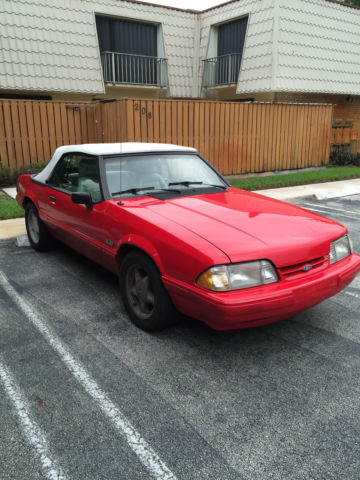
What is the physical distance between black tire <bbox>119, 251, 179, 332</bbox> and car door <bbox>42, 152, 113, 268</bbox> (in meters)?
0.37

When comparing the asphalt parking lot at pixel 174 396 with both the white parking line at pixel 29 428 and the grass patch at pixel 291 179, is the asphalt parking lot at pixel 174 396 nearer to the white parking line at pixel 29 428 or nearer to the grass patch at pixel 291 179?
the white parking line at pixel 29 428

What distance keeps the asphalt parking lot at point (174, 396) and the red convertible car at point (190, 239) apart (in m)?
0.36

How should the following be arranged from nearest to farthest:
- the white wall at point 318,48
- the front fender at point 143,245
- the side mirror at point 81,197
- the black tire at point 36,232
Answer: the front fender at point 143,245 < the side mirror at point 81,197 < the black tire at point 36,232 < the white wall at point 318,48

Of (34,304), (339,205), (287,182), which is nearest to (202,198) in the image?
(34,304)

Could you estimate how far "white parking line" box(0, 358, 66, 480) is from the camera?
2.08 m

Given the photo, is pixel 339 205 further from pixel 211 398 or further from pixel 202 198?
pixel 211 398

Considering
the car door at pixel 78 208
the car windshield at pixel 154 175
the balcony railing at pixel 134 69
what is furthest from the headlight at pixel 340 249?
the balcony railing at pixel 134 69

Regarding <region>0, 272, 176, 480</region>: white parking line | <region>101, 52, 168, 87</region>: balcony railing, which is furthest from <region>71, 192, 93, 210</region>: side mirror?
<region>101, 52, 168, 87</region>: balcony railing

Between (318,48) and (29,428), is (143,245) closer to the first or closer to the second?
(29,428)

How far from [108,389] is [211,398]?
0.68 metres

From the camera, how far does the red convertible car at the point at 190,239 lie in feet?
9.39

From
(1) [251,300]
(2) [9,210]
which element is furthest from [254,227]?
(2) [9,210]

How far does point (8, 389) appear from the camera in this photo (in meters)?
2.73

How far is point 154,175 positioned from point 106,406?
2404 millimetres
